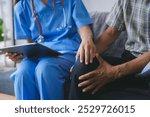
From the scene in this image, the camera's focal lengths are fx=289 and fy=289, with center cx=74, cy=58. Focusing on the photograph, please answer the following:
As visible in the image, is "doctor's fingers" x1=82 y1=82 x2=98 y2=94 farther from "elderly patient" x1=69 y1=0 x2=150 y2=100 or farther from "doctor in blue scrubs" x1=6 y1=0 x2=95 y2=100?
"doctor in blue scrubs" x1=6 y1=0 x2=95 y2=100

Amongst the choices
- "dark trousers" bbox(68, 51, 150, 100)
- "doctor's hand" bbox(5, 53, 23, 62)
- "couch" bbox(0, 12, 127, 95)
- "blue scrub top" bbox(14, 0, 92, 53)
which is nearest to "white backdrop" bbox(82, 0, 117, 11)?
"couch" bbox(0, 12, 127, 95)

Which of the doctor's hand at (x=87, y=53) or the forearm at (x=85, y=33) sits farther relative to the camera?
the forearm at (x=85, y=33)

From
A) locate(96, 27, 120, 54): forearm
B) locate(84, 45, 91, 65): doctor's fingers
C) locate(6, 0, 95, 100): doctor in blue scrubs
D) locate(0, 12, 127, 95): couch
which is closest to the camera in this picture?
locate(84, 45, 91, 65): doctor's fingers

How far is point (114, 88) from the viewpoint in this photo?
141 centimetres

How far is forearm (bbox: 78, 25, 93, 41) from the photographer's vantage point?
4.69 ft

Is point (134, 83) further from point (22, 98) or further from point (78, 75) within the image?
point (22, 98)

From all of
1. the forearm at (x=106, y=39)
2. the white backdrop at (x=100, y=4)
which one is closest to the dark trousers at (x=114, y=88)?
the forearm at (x=106, y=39)

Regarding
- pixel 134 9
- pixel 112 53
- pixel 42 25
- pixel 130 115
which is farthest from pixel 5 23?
pixel 130 115

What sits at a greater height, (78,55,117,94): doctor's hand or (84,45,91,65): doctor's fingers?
(84,45,91,65): doctor's fingers

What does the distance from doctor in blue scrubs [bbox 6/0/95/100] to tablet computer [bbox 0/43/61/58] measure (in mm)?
29

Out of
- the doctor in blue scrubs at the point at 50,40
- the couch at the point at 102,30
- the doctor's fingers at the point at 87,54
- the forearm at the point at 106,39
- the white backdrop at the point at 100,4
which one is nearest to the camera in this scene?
the doctor's fingers at the point at 87,54

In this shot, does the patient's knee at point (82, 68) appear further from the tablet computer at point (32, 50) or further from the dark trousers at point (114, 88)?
the tablet computer at point (32, 50)

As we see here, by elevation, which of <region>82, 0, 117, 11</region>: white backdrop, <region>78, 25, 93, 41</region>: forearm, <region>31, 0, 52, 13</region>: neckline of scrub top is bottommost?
<region>78, 25, 93, 41</region>: forearm

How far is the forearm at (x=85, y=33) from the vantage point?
56.3 inches
